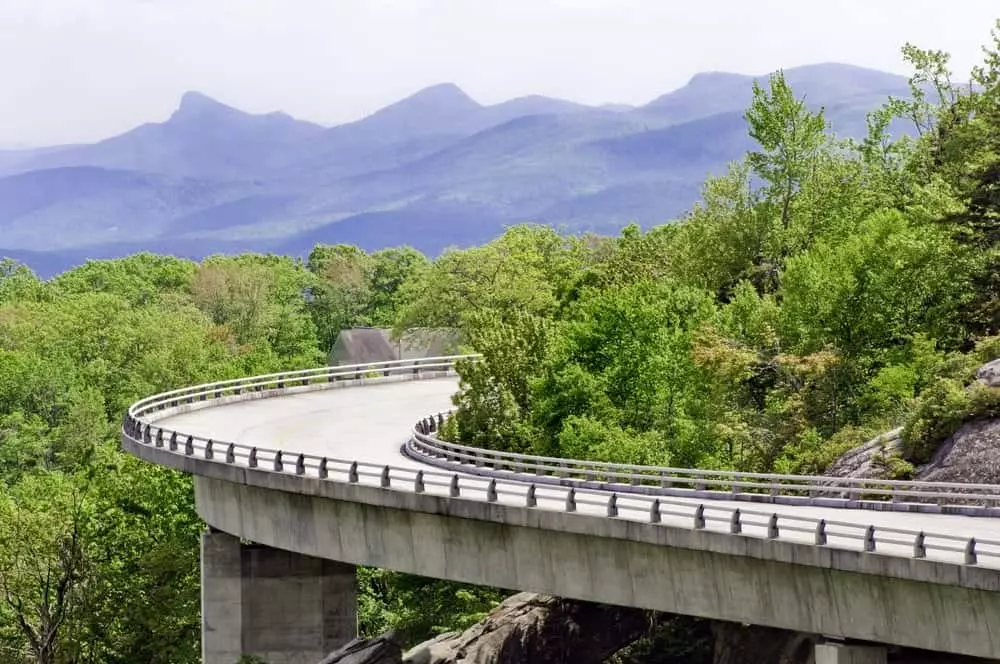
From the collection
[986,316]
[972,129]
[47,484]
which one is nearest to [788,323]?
[986,316]

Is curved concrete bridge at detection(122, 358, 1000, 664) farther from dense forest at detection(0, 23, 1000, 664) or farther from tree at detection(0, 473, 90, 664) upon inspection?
tree at detection(0, 473, 90, 664)

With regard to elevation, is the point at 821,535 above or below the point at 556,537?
above

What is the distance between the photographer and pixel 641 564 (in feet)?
136

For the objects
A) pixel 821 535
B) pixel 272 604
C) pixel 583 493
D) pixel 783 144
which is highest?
pixel 783 144

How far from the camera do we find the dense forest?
5794cm

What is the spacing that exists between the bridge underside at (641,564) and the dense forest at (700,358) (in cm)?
861

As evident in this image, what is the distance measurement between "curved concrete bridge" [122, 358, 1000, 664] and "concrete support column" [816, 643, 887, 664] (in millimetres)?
60

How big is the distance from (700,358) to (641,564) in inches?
776

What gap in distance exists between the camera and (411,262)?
175625mm

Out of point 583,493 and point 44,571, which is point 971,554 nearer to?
point 583,493

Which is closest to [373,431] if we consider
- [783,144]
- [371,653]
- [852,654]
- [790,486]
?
[371,653]

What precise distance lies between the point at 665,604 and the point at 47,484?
47081mm

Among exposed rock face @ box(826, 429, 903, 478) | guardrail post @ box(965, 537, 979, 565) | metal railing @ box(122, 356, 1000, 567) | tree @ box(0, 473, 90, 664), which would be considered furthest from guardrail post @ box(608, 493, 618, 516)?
tree @ box(0, 473, 90, 664)

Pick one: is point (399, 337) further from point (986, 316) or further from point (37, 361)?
point (986, 316)
